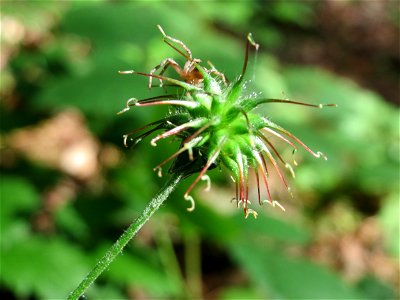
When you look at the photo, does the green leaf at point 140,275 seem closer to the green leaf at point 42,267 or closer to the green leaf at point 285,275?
the green leaf at point 42,267

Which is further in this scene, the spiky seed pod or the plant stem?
the spiky seed pod

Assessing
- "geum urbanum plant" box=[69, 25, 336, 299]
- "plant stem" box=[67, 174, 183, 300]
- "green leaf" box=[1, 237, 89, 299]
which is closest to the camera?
"plant stem" box=[67, 174, 183, 300]

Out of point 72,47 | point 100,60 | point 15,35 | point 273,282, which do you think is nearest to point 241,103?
point 273,282

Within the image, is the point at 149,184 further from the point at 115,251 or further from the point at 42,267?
the point at 115,251

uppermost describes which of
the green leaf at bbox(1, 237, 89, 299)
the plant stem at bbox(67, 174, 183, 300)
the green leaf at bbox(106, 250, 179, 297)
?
the plant stem at bbox(67, 174, 183, 300)

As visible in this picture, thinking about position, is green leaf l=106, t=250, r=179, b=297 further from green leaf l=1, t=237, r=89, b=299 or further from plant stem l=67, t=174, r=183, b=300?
plant stem l=67, t=174, r=183, b=300

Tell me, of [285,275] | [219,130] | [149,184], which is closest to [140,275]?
[149,184]

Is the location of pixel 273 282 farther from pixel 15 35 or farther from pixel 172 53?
pixel 15 35

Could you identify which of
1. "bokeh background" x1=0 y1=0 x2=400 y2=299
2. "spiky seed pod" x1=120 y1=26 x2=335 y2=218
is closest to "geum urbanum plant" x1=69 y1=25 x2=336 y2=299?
"spiky seed pod" x1=120 y1=26 x2=335 y2=218
